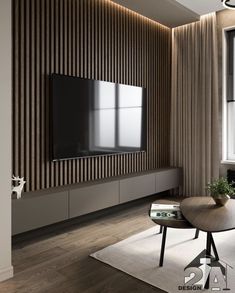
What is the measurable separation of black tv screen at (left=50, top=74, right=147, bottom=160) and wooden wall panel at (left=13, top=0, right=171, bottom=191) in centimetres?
12

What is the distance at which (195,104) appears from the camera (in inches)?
193

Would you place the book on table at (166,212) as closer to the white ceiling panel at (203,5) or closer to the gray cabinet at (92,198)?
the gray cabinet at (92,198)

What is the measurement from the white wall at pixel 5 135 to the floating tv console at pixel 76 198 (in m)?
0.56

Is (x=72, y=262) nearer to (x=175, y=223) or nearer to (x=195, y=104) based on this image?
(x=175, y=223)

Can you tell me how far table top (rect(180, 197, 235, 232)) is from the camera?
2.19 meters

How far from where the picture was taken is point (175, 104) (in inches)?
204

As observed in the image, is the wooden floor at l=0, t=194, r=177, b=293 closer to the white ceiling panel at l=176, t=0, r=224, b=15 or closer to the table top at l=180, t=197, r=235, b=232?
the table top at l=180, t=197, r=235, b=232

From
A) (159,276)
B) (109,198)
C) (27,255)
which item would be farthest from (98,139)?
(159,276)

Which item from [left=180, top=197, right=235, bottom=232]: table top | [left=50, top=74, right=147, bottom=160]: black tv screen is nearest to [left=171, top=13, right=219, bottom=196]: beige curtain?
[left=50, top=74, right=147, bottom=160]: black tv screen

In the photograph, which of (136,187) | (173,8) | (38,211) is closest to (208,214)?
(38,211)

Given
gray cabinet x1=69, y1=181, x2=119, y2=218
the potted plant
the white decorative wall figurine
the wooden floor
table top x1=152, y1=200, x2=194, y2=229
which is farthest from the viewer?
gray cabinet x1=69, y1=181, x2=119, y2=218

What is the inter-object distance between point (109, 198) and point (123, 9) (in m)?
2.74

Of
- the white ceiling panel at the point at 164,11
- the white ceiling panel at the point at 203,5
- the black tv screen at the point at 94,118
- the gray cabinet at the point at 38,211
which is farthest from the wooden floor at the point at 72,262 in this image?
the white ceiling panel at the point at 203,5

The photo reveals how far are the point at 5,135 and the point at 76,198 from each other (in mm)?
1375
